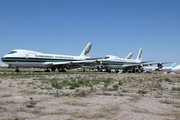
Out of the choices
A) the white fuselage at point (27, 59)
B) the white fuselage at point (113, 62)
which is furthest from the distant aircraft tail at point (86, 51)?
the white fuselage at point (27, 59)

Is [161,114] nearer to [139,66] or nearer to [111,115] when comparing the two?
[111,115]

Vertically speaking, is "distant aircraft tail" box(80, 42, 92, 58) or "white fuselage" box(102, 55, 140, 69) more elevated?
"distant aircraft tail" box(80, 42, 92, 58)

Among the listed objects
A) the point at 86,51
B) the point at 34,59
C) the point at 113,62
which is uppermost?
the point at 86,51

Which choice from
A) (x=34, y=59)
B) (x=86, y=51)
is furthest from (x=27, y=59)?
(x=86, y=51)

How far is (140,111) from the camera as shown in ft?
20.0

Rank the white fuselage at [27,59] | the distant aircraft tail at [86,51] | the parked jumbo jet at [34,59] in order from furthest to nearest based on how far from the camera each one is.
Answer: the distant aircraft tail at [86,51], the parked jumbo jet at [34,59], the white fuselage at [27,59]

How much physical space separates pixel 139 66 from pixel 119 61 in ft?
23.8

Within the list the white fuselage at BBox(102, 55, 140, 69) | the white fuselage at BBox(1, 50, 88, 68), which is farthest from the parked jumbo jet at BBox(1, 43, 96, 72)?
the white fuselage at BBox(102, 55, 140, 69)

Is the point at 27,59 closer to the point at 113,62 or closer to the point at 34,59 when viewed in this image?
the point at 34,59

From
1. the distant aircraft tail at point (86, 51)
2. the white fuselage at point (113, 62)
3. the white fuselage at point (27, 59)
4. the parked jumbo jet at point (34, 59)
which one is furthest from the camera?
the distant aircraft tail at point (86, 51)

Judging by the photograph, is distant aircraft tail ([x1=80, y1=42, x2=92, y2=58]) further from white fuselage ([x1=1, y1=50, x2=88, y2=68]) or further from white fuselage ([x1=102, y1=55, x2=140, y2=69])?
white fuselage ([x1=1, y1=50, x2=88, y2=68])

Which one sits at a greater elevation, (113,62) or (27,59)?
(27,59)

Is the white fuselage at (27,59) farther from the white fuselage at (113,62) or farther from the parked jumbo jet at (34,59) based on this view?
the white fuselage at (113,62)

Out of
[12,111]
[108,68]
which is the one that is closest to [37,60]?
[108,68]
